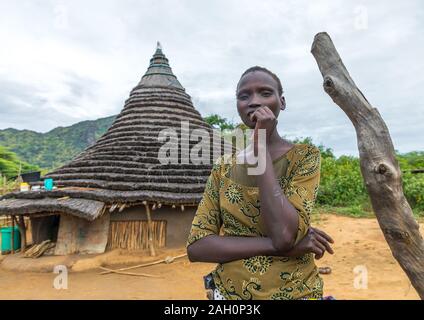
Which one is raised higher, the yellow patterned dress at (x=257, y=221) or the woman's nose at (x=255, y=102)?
the woman's nose at (x=255, y=102)

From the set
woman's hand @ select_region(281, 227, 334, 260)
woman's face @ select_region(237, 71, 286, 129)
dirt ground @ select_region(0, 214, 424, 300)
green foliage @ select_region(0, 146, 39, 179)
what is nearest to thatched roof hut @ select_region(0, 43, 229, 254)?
dirt ground @ select_region(0, 214, 424, 300)

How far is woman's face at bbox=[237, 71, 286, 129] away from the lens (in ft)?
4.03

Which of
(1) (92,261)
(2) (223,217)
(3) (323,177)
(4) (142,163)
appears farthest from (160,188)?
(3) (323,177)

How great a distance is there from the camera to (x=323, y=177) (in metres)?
16.8

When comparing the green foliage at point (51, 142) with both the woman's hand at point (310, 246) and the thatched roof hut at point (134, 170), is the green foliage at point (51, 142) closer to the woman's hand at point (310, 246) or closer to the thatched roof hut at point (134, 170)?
the thatched roof hut at point (134, 170)

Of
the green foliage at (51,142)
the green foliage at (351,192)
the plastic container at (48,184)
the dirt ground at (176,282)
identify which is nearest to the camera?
the dirt ground at (176,282)

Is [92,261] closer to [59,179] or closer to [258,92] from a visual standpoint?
[59,179]

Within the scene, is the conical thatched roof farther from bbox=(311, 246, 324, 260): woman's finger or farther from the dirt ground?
bbox=(311, 246, 324, 260): woman's finger

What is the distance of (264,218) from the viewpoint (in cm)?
108

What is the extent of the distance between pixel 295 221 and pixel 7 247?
9.46m

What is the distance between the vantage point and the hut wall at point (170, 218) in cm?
799

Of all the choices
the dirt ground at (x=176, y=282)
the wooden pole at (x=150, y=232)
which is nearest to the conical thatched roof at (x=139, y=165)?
the wooden pole at (x=150, y=232)

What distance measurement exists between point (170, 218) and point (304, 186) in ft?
23.9

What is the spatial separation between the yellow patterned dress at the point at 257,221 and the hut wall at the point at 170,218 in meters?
6.99
